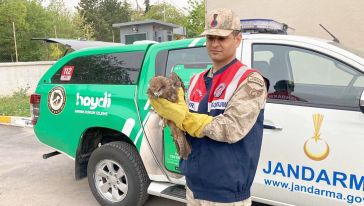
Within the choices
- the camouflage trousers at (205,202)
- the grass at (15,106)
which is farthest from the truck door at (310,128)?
the grass at (15,106)

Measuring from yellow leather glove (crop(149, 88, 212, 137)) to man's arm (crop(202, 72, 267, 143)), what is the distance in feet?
0.09

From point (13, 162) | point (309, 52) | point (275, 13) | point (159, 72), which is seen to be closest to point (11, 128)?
point (13, 162)

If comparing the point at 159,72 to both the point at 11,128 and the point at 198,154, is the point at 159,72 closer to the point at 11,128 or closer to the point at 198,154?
the point at 198,154

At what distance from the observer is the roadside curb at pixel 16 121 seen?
8.13 metres

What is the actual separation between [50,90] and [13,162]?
6.94ft

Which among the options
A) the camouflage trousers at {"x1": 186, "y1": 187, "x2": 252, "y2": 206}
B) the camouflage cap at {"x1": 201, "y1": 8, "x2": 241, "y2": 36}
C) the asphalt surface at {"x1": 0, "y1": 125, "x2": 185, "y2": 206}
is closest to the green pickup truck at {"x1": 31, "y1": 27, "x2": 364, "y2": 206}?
the asphalt surface at {"x1": 0, "y1": 125, "x2": 185, "y2": 206}

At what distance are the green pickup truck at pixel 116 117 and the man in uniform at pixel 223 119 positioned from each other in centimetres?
137

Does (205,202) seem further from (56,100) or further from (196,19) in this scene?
(196,19)

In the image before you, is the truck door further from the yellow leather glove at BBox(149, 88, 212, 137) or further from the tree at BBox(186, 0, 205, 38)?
the tree at BBox(186, 0, 205, 38)

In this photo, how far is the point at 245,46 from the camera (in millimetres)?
2900

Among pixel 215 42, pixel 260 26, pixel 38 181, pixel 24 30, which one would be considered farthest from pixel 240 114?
pixel 24 30

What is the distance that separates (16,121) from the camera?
828 centimetres

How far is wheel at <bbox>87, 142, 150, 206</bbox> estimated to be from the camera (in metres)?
3.46

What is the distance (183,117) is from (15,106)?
9286mm
